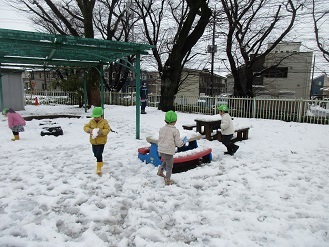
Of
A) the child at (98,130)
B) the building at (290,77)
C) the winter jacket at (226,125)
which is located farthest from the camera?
the building at (290,77)

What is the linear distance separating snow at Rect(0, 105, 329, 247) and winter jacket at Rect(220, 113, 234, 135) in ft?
2.13

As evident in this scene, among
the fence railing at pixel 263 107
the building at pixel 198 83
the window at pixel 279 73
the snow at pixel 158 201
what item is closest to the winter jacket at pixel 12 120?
the snow at pixel 158 201

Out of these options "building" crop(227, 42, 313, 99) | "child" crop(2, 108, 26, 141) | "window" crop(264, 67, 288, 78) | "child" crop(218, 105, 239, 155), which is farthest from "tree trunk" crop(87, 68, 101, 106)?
"window" crop(264, 67, 288, 78)

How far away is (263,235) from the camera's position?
282 cm

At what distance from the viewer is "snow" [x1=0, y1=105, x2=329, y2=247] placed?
2783 mm

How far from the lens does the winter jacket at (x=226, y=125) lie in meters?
5.89

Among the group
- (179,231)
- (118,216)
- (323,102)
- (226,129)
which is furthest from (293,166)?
(323,102)

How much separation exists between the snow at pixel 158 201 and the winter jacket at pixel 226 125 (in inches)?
25.5

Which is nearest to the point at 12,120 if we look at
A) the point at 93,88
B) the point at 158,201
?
the point at 158,201

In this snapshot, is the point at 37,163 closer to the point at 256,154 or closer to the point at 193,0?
the point at 256,154

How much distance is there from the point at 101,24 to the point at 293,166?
81.3 ft

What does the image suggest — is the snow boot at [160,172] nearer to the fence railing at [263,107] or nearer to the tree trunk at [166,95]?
the fence railing at [263,107]

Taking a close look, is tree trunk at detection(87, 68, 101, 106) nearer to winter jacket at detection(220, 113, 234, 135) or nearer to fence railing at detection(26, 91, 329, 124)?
fence railing at detection(26, 91, 329, 124)

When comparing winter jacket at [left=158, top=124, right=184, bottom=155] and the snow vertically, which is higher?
winter jacket at [left=158, top=124, right=184, bottom=155]
